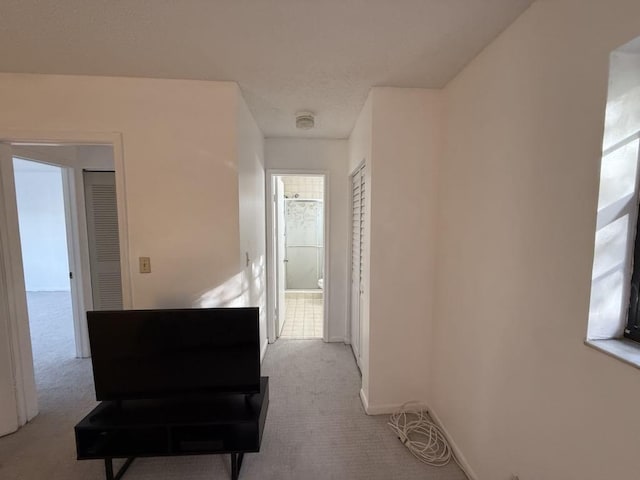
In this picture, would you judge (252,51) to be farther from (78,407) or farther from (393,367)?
(78,407)

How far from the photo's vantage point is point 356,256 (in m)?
2.74

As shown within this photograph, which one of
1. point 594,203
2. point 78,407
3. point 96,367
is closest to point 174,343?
point 96,367

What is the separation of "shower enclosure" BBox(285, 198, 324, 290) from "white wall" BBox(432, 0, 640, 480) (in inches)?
151

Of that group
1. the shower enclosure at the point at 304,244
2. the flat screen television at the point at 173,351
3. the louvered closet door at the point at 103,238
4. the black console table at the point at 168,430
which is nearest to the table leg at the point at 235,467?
the black console table at the point at 168,430

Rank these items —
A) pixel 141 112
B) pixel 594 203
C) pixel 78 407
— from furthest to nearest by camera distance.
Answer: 1. pixel 78 407
2. pixel 141 112
3. pixel 594 203

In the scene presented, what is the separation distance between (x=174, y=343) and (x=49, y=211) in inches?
244

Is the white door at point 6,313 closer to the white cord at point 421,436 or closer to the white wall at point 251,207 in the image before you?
the white wall at point 251,207

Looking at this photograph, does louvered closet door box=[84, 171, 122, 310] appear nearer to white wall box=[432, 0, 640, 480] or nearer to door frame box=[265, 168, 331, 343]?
door frame box=[265, 168, 331, 343]

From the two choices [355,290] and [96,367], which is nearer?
[96,367]

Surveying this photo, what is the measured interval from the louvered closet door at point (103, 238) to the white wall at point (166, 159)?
1046 millimetres

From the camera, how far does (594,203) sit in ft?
A: 2.95

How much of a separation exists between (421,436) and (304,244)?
157 inches

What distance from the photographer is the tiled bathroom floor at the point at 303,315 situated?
137 inches

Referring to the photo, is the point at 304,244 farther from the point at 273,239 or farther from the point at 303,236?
the point at 273,239
